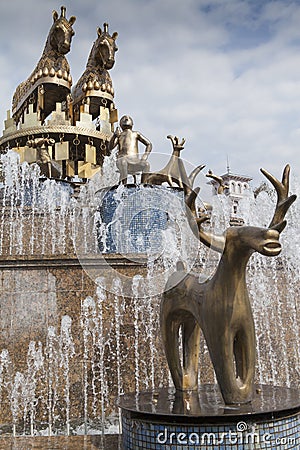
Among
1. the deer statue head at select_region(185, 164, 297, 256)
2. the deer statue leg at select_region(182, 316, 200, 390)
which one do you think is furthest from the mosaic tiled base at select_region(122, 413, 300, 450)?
the deer statue head at select_region(185, 164, 297, 256)

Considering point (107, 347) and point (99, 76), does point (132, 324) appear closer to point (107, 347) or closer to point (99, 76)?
point (107, 347)

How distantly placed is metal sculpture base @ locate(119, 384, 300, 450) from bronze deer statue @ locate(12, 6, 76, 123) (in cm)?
1666

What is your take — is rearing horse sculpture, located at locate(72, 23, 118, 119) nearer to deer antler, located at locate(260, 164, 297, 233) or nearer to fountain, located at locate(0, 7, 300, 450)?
fountain, located at locate(0, 7, 300, 450)

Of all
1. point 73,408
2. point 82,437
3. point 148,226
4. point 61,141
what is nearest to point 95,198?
point 148,226

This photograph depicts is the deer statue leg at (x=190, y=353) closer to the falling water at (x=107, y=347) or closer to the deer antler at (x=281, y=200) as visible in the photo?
the falling water at (x=107, y=347)

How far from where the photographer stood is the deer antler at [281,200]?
392cm

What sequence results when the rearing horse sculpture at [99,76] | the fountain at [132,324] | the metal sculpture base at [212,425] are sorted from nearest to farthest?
the metal sculpture base at [212,425], the fountain at [132,324], the rearing horse sculpture at [99,76]

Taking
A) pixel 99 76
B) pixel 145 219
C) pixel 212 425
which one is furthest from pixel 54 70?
pixel 212 425

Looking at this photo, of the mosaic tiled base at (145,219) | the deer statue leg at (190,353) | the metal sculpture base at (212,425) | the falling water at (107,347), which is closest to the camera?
the metal sculpture base at (212,425)

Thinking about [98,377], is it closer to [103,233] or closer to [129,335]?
[129,335]

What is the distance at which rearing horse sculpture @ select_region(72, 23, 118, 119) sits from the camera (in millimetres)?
19984

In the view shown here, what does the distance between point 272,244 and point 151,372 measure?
401 cm

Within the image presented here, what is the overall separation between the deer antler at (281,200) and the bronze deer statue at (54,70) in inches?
644

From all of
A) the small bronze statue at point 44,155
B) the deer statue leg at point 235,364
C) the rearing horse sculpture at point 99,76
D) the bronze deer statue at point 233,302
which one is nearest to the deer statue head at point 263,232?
the bronze deer statue at point 233,302
